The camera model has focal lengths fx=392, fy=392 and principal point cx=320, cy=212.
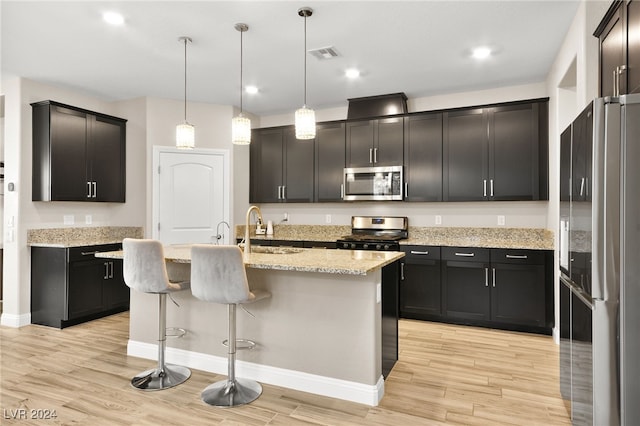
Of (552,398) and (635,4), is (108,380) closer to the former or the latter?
(552,398)

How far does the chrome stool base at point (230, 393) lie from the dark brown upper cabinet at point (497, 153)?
310 centimetres

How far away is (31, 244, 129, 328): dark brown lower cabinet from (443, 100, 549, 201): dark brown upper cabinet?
4137 mm

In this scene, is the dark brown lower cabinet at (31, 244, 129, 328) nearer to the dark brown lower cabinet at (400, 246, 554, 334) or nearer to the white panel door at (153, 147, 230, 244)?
the white panel door at (153, 147, 230, 244)

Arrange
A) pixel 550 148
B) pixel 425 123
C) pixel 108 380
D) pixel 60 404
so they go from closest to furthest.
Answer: pixel 60 404
pixel 108 380
pixel 550 148
pixel 425 123

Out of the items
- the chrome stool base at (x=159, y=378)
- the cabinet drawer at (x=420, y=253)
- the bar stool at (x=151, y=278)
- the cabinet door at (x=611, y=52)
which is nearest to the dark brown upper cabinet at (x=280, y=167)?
the cabinet drawer at (x=420, y=253)

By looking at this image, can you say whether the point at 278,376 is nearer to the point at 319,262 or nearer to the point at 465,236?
the point at 319,262

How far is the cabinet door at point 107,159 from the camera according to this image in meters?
4.79

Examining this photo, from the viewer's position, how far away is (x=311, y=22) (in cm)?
307

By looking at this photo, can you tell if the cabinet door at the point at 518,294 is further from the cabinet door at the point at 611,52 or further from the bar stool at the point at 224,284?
the bar stool at the point at 224,284

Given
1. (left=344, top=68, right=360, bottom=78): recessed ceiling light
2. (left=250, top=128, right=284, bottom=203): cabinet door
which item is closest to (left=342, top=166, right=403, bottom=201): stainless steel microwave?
(left=250, top=128, right=284, bottom=203): cabinet door

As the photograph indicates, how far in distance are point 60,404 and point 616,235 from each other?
3243mm

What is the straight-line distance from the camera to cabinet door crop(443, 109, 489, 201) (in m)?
4.48

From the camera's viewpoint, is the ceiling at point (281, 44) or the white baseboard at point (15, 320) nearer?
the ceiling at point (281, 44)

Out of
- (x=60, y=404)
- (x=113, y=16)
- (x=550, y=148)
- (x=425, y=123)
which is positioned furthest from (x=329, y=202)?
(x=60, y=404)
